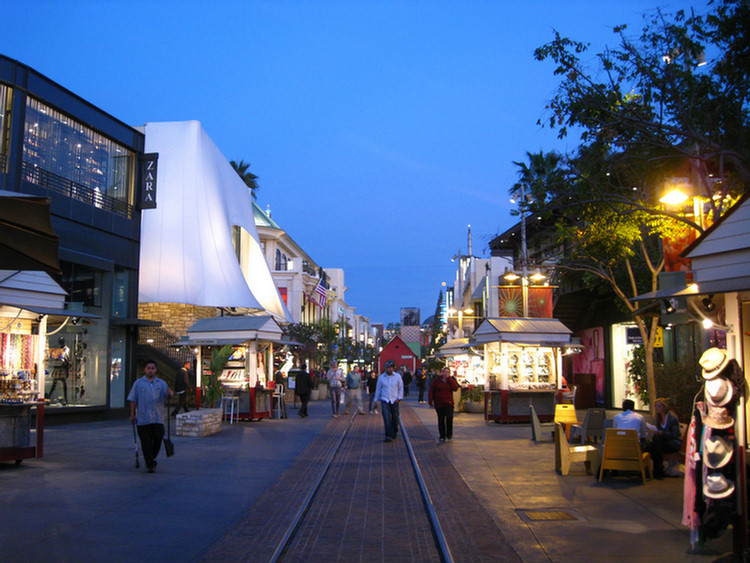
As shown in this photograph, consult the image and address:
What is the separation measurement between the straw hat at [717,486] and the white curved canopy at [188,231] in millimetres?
29284

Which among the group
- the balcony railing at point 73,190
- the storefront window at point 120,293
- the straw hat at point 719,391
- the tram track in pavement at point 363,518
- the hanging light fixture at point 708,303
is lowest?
the tram track in pavement at point 363,518

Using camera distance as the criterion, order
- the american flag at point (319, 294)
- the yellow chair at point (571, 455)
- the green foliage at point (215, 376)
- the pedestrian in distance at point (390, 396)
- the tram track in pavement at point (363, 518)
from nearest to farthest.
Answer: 1. the tram track in pavement at point (363, 518)
2. the yellow chair at point (571, 455)
3. the pedestrian in distance at point (390, 396)
4. the green foliage at point (215, 376)
5. the american flag at point (319, 294)

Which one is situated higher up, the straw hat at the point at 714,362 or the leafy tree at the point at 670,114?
the leafy tree at the point at 670,114

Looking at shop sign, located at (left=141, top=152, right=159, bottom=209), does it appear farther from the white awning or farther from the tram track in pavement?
the tram track in pavement

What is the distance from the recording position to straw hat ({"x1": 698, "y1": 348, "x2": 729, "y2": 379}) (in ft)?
21.1

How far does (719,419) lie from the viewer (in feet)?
21.1

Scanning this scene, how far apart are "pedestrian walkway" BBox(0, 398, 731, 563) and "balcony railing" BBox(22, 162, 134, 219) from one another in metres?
8.30

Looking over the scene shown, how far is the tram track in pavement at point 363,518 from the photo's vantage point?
6469 mm

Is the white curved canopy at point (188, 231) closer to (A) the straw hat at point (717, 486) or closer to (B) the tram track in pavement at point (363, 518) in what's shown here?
(B) the tram track in pavement at point (363, 518)

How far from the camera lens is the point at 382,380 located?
1641 centimetres

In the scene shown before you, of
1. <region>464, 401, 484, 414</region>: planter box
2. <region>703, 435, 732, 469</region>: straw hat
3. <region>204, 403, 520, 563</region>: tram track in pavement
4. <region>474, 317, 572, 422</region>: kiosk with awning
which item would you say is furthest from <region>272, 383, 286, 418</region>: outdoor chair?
<region>703, 435, 732, 469</region>: straw hat

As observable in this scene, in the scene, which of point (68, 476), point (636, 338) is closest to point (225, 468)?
point (68, 476)

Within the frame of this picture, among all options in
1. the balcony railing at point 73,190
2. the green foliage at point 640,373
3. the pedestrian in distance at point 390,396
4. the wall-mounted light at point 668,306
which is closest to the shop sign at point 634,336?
the green foliage at point 640,373

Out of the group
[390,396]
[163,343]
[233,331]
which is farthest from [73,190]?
[390,396]
